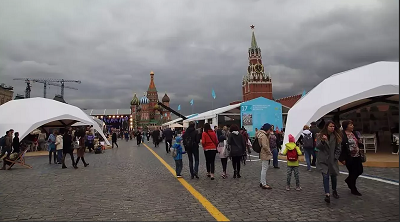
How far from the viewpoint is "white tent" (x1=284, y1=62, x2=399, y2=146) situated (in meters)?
9.73

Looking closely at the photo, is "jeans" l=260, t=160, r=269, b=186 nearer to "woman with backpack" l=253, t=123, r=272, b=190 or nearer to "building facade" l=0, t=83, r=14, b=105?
"woman with backpack" l=253, t=123, r=272, b=190

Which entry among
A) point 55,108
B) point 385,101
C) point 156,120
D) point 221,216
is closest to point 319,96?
point 385,101

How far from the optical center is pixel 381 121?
601 inches

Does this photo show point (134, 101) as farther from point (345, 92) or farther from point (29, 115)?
point (345, 92)

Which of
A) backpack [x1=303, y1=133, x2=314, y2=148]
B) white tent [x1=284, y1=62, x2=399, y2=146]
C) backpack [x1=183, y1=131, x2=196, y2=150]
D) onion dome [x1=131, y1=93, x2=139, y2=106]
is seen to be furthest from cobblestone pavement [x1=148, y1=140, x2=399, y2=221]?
onion dome [x1=131, y1=93, x2=139, y2=106]

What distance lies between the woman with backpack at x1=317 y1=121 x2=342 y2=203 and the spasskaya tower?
8721 cm

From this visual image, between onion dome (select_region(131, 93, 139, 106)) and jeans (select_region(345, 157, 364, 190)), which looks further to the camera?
onion dome (select_region(131, 93, 139, 106))

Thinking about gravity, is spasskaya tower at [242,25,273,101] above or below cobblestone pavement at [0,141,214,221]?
above

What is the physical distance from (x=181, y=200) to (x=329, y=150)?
294cm

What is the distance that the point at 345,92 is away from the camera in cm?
1073

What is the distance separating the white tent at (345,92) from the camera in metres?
9.73

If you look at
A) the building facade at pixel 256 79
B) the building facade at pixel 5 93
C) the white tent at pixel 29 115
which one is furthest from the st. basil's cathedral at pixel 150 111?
the white tent at pixel 29 115

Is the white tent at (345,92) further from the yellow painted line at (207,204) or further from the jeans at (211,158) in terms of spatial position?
the yellow painted line at (207,204)

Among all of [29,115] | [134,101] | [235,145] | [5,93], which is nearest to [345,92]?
[235,145]
